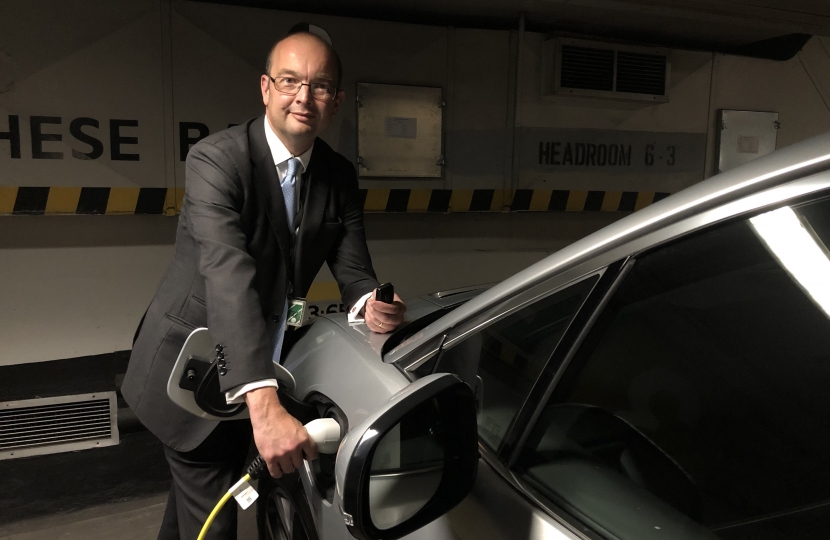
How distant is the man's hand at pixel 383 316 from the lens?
5.28ft

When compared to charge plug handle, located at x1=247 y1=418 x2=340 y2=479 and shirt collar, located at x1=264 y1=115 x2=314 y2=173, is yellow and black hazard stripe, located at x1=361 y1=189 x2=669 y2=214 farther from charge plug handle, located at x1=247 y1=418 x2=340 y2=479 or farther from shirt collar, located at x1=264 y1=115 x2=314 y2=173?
charge plug handle, located at x1=247 y1=418 x2=340 y2=479

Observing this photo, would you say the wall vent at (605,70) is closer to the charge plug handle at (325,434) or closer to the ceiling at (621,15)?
the ceiling at (621,15)

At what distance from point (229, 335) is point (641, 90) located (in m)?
3.94

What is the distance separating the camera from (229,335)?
4.51 ft

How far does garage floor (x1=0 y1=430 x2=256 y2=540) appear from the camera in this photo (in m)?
2.55

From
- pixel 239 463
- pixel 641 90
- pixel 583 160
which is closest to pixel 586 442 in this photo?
pixel 239 463

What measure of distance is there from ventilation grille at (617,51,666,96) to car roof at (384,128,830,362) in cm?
379

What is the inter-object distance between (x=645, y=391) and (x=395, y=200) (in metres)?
3.16

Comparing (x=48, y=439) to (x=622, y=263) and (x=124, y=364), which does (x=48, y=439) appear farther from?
(x=622, y=263)

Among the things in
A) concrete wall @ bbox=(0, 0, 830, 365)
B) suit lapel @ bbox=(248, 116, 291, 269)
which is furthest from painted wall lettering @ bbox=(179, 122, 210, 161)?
suit lapel @ bbox=(248, 116, 291, 269)

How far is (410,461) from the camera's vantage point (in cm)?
110

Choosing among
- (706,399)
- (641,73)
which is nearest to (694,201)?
(706,399)

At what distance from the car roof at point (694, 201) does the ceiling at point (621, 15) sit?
303 centimetres

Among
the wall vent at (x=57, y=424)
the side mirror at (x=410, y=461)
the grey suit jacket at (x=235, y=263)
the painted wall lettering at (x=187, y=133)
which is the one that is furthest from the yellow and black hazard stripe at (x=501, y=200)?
the side mirror at (x=410, y=461)
